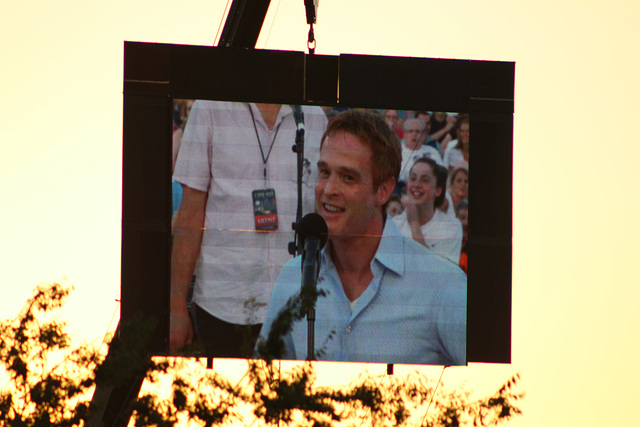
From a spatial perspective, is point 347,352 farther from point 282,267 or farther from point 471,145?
point 471,145

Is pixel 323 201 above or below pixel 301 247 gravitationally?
above

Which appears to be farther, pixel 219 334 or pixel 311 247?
pixel 311 247

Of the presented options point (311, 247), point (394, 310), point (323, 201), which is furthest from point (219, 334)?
point (394, 310)

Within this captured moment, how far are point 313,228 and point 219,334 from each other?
6.47 feet

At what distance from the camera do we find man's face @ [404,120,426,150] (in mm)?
26031

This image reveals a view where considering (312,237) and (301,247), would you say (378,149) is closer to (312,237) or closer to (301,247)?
(312,237)

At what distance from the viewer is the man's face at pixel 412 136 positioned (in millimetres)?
26031

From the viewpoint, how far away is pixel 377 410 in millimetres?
24000

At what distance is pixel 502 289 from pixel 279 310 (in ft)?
10.7

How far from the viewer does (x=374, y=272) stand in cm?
2586

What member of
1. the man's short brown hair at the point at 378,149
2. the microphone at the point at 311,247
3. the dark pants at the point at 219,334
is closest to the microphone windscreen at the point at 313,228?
the microphone at the point at 311,247

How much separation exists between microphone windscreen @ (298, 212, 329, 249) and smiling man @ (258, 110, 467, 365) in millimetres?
88

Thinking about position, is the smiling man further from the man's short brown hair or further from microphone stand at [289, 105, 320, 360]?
microphone stand at [289, 105, 320, 360]

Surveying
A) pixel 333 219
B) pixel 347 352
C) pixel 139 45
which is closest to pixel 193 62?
pixel 139 45
